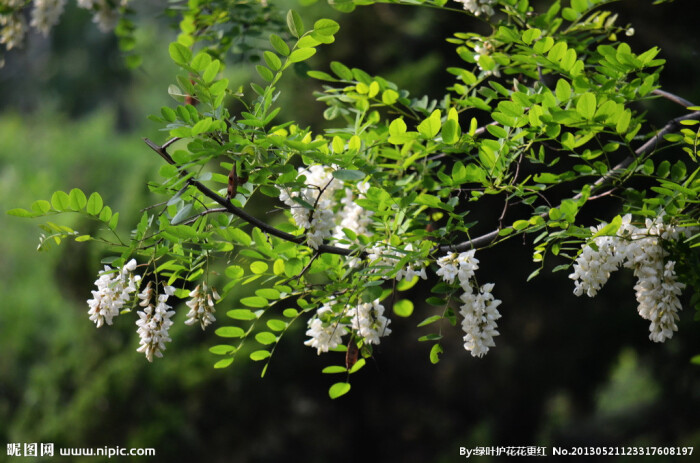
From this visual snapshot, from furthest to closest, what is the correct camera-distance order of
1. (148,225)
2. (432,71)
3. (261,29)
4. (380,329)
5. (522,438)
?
(522,438)
(432,71)
(261,29)
(380,329)
(148,225)

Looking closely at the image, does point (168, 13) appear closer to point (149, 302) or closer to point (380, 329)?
point (149, 302)

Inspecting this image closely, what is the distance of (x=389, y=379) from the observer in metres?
4.04

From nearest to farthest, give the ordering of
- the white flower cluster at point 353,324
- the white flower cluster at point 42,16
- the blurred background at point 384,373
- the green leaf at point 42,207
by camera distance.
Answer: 1. the green leaf at point 42,207
2. the white flower cluster at point 353,324
3. the white flower cluster at point 42,16
4. the blurred background at point 384,373

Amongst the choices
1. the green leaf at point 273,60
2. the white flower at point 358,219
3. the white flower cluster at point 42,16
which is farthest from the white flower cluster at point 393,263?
the white flower cluster at point 42,16

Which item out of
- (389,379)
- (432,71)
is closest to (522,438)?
(389,379)

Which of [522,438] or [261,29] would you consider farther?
[522,438]

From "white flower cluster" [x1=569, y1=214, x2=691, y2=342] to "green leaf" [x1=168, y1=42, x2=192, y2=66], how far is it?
734mm

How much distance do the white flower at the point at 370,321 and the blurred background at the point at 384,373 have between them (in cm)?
228

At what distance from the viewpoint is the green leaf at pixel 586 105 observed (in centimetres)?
101

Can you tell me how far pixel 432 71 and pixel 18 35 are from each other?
7.35 ft

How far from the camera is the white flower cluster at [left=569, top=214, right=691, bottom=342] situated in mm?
1018

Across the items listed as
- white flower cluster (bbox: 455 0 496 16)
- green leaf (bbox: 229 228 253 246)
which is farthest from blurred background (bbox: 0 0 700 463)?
green leaf (bbox: 229 228 253 246)

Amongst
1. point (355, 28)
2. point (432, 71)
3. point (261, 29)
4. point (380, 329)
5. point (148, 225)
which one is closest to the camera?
point (148, 225)

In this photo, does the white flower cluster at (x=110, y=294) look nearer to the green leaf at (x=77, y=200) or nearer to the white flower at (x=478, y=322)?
the green leaf at (x=77, y=200)
